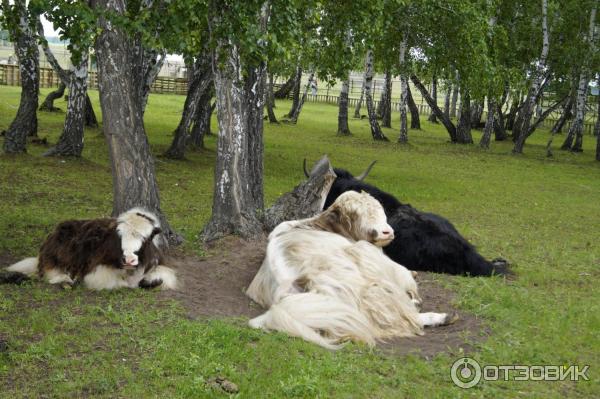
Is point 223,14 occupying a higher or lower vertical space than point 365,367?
higher

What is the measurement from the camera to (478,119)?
41.1 metres

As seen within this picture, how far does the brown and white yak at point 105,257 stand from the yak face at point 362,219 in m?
1.63

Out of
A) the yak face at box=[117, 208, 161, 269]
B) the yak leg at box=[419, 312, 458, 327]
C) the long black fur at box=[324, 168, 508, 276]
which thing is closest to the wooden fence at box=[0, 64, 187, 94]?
the long black fur at box=[324, 168, 508, 276]

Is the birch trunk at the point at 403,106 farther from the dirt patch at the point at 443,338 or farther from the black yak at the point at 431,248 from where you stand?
the dirt patch at the point at 443,338

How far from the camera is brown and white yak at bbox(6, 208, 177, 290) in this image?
6746 mm

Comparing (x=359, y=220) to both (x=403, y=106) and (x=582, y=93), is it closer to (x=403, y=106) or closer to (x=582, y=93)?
(x=403, y=106)

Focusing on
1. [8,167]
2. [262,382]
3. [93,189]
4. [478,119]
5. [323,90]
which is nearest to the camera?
[262,382]

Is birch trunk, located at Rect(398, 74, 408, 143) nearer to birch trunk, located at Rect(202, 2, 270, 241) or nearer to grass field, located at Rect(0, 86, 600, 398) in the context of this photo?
grass field, located at Rect(0, 86, 600, 398)

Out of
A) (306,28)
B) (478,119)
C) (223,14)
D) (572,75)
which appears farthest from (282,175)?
(478,119)

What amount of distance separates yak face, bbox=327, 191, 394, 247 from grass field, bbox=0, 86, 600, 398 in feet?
3.00

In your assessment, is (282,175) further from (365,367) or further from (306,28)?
(365,367)

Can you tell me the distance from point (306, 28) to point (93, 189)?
4487mm

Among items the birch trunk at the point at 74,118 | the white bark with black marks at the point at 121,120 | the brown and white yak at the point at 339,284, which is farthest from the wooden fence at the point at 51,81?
the brown and white yak at the point at 339,284

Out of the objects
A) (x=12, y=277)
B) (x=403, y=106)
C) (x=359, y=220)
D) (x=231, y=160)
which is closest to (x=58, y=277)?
(x=12, y=277)
